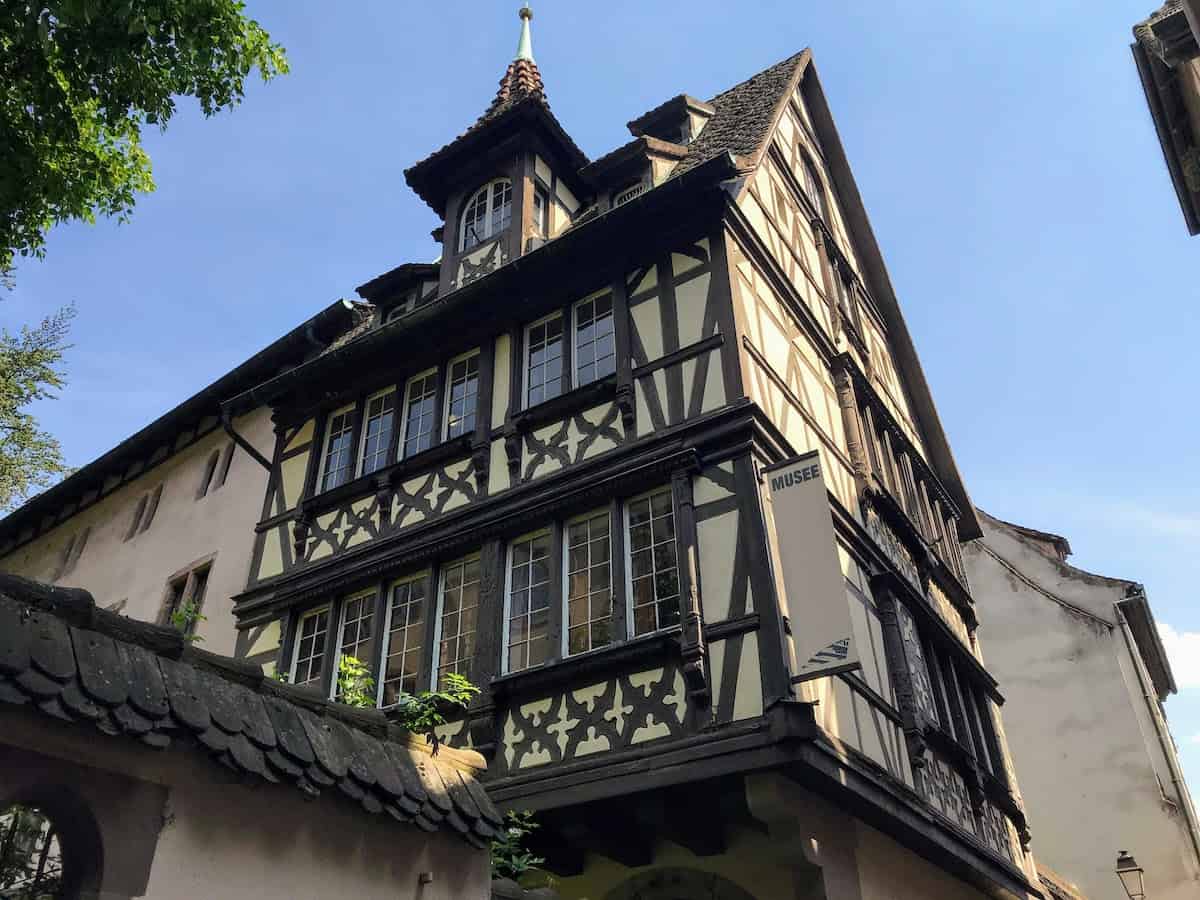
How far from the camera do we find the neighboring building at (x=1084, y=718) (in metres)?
18.1

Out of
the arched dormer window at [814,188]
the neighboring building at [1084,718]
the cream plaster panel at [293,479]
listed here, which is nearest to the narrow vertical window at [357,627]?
the cream plaster panel at [293,479]

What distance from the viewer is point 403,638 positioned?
36.0 feet

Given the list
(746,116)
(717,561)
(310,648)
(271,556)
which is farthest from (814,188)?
(310,648)

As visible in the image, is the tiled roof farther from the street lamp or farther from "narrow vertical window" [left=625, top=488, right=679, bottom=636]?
the street lamp

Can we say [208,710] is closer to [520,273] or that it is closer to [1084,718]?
[520,273]

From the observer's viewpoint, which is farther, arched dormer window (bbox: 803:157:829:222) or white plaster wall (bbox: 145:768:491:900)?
arched dormer window (bbox: 803:157:829:222)

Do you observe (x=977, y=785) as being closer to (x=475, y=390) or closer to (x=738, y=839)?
(x=738, y=839)

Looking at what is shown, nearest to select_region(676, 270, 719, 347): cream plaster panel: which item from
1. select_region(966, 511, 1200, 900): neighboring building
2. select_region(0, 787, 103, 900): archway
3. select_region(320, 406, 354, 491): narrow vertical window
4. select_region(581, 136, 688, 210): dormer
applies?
select_region(581, 136, 688, 210): dormer

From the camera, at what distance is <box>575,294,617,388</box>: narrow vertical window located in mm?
11016

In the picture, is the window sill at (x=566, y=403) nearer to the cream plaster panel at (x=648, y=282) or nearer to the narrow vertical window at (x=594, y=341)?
the narrow vertical window at (x=594, y=341)

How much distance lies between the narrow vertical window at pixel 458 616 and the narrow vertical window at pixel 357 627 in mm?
991

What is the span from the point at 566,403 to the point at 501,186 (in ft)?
15.4

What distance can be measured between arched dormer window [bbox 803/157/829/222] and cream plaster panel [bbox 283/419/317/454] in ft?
25.7

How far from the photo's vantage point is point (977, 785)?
12070 mm
